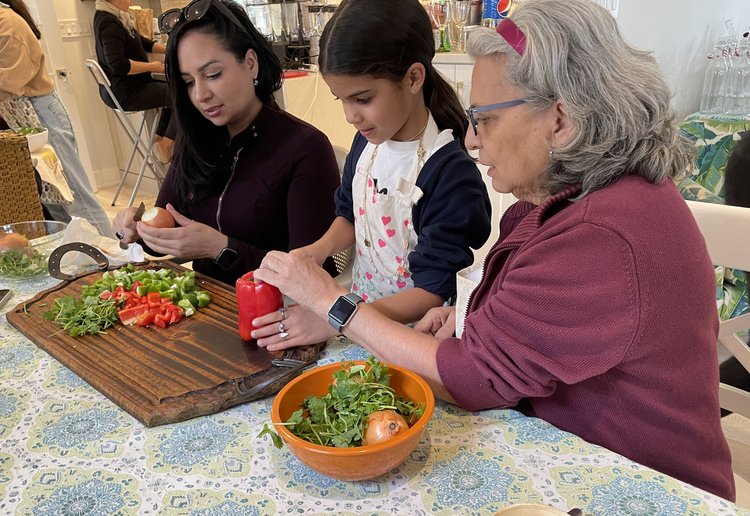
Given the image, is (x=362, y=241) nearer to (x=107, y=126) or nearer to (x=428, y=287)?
(x=428, y=287)

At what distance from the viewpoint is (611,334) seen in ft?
2.67

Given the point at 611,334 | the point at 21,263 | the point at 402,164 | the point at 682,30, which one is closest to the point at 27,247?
the point at 21,263

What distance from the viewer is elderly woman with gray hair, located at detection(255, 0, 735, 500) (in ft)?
2.70

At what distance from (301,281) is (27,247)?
36.2 inches

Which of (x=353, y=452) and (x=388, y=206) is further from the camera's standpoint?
(x=388, y=206)

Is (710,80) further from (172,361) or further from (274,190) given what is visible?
(172,361)

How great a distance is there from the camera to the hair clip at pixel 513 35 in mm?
880

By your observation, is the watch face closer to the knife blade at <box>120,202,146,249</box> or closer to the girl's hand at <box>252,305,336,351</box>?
the girl's hand at <box>252,305,336,351</box>

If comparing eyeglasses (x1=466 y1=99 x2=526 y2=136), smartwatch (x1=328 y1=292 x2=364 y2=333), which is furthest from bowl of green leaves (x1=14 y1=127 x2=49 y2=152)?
eyeglasses (x1=466 y1=99 x2=526 y2=136)

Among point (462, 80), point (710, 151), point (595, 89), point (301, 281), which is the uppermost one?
point (595, 89)

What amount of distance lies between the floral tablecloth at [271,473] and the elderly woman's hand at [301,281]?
0.22m

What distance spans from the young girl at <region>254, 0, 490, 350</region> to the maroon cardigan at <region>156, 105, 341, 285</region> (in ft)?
0.80

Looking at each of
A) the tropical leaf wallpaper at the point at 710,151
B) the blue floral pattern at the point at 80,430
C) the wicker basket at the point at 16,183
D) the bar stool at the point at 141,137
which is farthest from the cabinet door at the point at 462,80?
the bar stool at the point at 141,137

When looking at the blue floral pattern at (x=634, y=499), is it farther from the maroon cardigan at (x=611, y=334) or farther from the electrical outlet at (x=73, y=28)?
the electrical outlet at (x=73, y=28)
